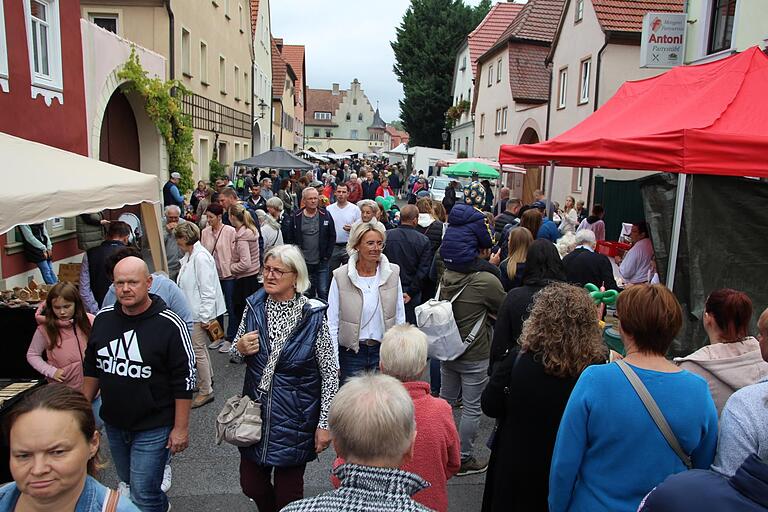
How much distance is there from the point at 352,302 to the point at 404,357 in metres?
1.63

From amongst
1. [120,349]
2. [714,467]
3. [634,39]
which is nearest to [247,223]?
[120,349]

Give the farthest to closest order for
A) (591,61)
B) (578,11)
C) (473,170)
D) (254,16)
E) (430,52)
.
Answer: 1. (430,52)
2. (254,16)
3. (473,170)
4. (578,11)
5. (591,61)

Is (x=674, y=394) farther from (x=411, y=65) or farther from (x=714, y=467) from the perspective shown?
(x=411, y=65)

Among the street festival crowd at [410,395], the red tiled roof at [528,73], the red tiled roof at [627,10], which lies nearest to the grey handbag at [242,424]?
the street festival crowd at [410,395]

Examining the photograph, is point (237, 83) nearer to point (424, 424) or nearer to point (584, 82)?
point (584, 82)

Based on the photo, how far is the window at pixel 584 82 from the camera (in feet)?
65.5

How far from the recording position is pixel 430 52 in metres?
45.1

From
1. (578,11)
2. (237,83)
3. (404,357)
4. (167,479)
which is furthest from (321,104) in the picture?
(404,357)

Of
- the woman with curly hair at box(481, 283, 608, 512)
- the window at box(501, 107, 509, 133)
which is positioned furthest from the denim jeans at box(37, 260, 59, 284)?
the window at box(501, 107, 509, 133)

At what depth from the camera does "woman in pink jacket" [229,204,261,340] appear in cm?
741

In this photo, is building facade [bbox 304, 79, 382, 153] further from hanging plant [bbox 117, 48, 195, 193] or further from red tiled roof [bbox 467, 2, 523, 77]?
hanging plant [bbox 117, 48, 195, 193]

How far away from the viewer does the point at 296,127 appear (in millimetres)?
58594

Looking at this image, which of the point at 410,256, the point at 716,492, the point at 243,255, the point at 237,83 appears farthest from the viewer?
the point at 237,83

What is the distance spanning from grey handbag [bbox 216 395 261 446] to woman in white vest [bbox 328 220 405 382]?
1189 mm
